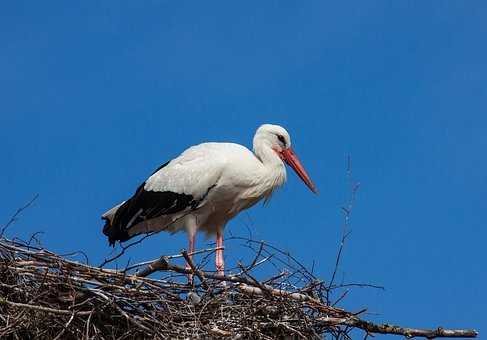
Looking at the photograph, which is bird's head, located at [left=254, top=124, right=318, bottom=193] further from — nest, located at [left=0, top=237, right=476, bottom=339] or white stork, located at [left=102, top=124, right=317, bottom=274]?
nest, located at [left=0, top=237, right=476, bottom=339]

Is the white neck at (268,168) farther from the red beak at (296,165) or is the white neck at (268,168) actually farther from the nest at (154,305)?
the nest at (154,305)

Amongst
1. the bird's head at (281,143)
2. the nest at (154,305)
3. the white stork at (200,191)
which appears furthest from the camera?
the bird's head at (281,143)

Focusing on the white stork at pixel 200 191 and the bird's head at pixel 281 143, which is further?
the bird's head at pixel 281 143

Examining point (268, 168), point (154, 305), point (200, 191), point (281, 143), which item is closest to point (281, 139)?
point (281, 143)

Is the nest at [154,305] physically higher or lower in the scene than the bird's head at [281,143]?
lower

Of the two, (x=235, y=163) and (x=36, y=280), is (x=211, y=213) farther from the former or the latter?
(x=36, y=280)

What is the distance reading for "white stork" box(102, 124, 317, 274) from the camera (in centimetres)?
999

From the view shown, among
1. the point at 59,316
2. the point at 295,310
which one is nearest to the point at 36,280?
the point at 59,316

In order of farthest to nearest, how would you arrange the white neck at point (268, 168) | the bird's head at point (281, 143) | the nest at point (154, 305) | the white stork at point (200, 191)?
the bird's head at point (281, 143) < the white neck at point (268, 168) < the white stork at point (200, 191) < the nest at point (154, 305)

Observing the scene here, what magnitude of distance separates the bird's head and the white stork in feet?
0.21

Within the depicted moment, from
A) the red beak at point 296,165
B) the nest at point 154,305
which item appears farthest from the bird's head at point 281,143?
the nest at point 154,305

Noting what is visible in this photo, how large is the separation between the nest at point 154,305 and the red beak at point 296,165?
97.4 inches

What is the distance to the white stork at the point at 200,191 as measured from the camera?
9992mm

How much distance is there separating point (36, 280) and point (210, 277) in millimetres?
1108
